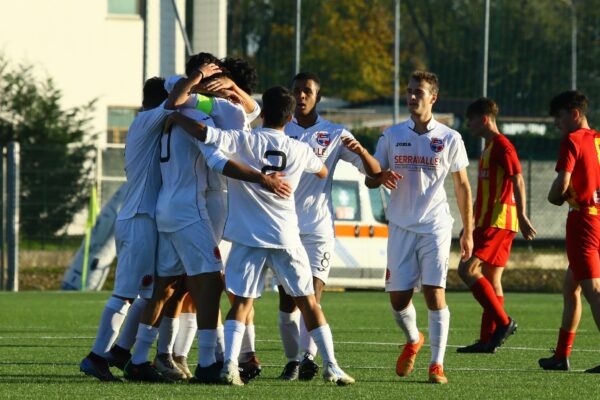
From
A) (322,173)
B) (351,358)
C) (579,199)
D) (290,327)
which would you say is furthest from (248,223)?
(579,199)

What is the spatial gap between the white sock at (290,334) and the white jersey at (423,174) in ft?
3.27

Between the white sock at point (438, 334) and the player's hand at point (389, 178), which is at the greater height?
the player's hand at point (389, 178)

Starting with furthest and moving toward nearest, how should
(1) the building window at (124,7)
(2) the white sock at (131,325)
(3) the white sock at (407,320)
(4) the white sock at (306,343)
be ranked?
(1) the building window at (124,7), (3) the white sock at (407,320), (4) the white sock at (306,343), (2) the white sock at (131,325)

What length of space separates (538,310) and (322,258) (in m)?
9.06

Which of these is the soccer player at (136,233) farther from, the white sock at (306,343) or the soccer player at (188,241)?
the white sock at (306,343)

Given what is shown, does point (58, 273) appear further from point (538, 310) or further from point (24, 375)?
point (24, 375)

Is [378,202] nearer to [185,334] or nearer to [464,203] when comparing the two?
[464,203]

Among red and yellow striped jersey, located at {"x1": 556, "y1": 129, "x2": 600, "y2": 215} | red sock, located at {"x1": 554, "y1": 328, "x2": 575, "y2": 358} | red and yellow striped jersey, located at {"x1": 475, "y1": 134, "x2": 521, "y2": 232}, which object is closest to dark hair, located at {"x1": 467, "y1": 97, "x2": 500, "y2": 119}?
red and yellow striped jersey, located at {"x1": 475, "y1": 134, "x2": 521, "y2": 232}

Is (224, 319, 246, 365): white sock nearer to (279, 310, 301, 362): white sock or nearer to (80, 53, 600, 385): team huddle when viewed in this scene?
(80, 53, 600, 385): team huddle

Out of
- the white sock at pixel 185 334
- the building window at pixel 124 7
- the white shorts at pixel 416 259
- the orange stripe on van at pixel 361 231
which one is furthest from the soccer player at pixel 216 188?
the building window at pixel 124 7

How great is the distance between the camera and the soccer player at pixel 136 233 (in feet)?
30.2

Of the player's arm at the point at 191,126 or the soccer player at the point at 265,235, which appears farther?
the soccer player at the point at 265,235

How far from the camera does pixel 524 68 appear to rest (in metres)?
30.9

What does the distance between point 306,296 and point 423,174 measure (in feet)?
4.64
